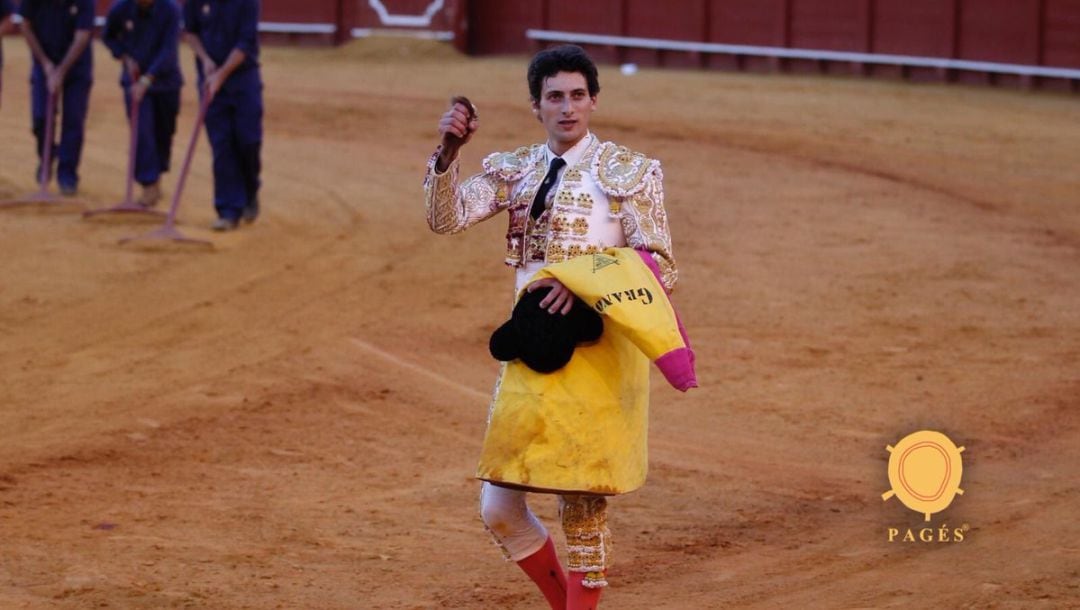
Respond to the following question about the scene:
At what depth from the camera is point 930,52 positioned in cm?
1733

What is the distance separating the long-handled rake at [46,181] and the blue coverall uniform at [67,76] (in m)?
0.12

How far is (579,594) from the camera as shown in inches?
159

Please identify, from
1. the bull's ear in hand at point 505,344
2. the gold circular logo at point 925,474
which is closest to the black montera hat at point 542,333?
the bull's ear in hand at point 505,344

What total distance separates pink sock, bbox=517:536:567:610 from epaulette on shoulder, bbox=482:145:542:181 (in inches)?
34.8

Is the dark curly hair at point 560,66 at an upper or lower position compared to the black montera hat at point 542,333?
upper

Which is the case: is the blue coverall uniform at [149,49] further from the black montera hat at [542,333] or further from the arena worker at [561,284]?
the black montera hat at [542,333]

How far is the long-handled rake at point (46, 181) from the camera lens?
11.3 m

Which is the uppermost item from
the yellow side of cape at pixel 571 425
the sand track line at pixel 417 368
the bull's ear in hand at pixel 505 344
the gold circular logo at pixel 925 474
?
the bull's ear in hand at pixel 505 344

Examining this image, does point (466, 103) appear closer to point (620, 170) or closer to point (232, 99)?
point (620, 170)

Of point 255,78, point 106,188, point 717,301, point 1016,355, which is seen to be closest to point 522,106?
point 106,188

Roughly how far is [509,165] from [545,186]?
127mm

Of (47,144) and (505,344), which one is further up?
(505,344)

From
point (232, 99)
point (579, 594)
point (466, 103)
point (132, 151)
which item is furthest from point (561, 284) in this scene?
point (132, 151)

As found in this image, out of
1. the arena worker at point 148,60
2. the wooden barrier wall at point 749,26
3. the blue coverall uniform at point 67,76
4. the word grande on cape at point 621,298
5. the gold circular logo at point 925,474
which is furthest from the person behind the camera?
the wooden barrier wall at point 749,26
